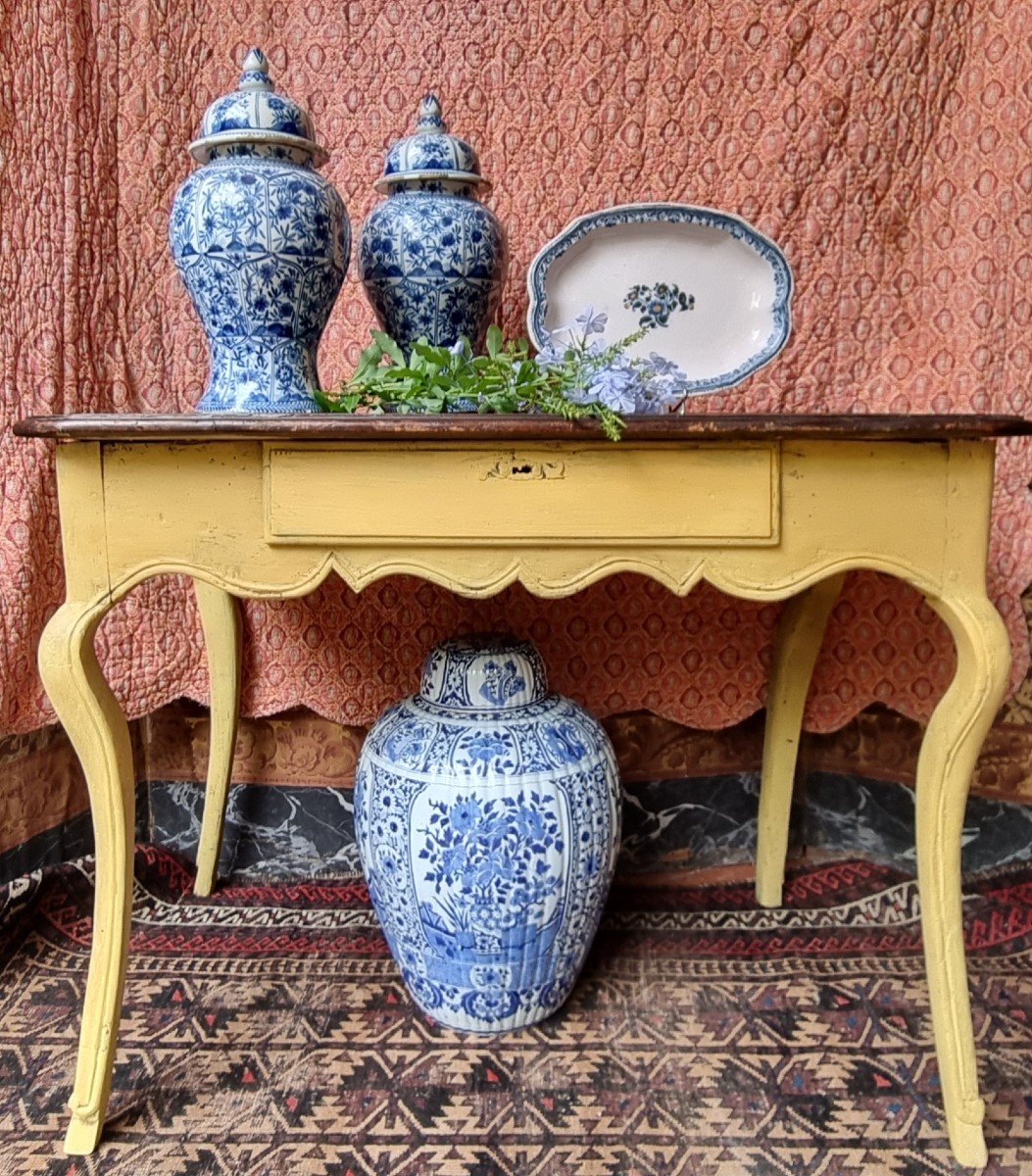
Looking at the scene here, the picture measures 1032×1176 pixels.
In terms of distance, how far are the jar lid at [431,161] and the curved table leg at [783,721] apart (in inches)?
27.8

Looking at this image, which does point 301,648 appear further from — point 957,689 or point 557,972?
point 957,689

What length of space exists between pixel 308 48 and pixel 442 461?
2.71ft

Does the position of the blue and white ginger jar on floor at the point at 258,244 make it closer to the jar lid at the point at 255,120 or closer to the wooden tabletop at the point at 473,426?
the jar lid at the point at 255,120

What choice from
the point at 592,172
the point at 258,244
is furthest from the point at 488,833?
the point at 592,172

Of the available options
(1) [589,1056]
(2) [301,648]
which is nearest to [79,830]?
(2) [301,648]

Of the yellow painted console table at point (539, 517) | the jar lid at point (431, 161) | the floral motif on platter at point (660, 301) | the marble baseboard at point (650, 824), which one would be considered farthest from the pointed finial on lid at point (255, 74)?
the marble baseboard at point (650, 824)

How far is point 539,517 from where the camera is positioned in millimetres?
822

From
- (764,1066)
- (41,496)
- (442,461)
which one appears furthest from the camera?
(41,496)

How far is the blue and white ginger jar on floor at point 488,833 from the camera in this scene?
0.99 meters

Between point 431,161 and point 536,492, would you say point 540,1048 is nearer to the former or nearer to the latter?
point 536,492

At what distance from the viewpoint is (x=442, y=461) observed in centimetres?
82

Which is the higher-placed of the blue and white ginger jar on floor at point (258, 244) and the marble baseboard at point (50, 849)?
the blue and white ginger jar on floor at point (258, 244)

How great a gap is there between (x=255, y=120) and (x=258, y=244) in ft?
0.44

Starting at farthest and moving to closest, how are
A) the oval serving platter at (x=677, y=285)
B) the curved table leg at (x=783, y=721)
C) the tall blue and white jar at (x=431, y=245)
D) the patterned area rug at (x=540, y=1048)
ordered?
1. the curved table leg at (x=783, y=721)
2. the oval serving platter at (x=677, y=285)
3. the tall blue and white jar at (x=431, y=245)
4. the patterned area rug at (x=540, y=1048)
